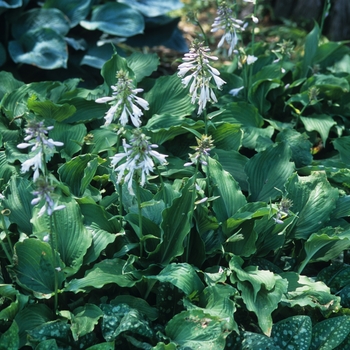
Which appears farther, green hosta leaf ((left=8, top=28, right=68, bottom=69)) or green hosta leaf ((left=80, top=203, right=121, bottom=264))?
green hosta leaf ((left=8, top=28, right=68, bottom=69))

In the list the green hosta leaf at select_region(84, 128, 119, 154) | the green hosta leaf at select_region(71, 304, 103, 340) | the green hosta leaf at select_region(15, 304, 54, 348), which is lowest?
the green hosta leaf at select_region(15, 304, 54, 348)

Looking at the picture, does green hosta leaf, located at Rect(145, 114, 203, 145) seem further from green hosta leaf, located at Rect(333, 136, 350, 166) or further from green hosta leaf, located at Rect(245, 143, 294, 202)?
green hosta leaf, located at Rect(333, 136, 350, 166)

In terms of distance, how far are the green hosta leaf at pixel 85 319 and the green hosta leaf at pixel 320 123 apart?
2.36 meters

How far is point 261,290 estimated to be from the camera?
3.59m

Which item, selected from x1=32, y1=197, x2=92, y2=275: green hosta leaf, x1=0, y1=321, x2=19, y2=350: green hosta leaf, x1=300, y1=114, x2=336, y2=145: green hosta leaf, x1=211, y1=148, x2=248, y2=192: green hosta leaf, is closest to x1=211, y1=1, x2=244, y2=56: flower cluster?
x1=211, y1=148, x2=248, y2=192: green hosta leaf

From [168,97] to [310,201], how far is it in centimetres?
152

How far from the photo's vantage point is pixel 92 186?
4191 millimetres

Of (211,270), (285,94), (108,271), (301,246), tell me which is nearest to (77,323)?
(108,271)

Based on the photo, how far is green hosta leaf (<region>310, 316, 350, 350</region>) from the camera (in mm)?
3561

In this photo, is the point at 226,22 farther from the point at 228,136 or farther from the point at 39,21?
the point at 39,21

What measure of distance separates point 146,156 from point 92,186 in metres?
1.17

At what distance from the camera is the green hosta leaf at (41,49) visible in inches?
220

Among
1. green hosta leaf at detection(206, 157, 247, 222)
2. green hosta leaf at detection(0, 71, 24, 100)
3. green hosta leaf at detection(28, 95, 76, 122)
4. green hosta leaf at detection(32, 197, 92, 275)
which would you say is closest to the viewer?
green hosta leaf at detection(32, 197, 92, 275)

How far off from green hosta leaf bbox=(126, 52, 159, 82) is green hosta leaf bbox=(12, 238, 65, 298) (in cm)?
206
